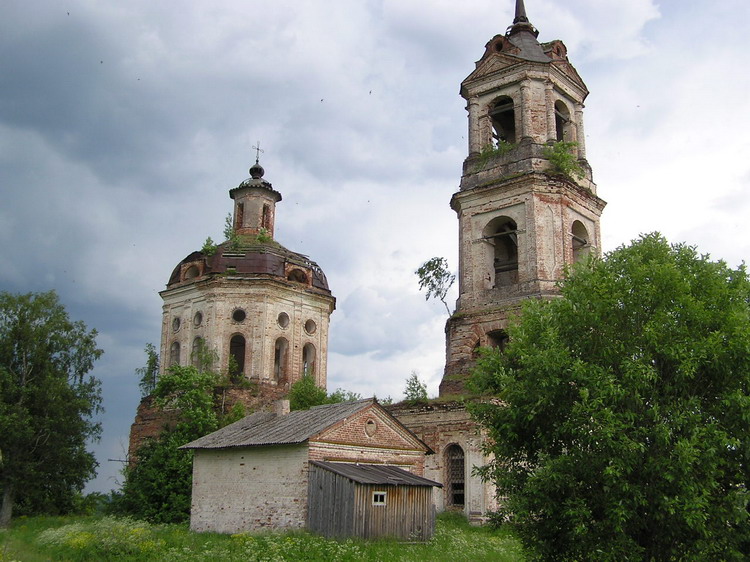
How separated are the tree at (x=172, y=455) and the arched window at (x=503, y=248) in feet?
37.3

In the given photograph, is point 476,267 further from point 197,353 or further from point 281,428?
point 197,353

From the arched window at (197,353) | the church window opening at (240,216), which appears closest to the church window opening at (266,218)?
the church window opening at (240,216)

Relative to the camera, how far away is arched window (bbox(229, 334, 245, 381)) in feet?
100

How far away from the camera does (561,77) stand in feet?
85.4

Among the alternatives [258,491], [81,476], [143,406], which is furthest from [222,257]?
[258,491]

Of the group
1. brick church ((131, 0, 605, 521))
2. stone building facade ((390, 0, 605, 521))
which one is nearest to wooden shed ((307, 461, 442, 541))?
brick church ((131, 0, 605, 521))

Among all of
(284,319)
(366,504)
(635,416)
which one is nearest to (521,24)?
(284,319)

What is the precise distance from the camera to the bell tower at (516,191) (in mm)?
23109

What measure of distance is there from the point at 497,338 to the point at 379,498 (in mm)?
7939

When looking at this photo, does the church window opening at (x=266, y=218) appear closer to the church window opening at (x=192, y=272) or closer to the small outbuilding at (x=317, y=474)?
the church window opening at (x=192, y=272)

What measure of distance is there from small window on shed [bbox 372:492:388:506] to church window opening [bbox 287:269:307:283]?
1744 centimetres

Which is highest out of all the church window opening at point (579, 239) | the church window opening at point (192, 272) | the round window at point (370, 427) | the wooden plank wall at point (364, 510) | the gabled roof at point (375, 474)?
the church window opening at point (192, 272)

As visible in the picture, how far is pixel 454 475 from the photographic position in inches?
865

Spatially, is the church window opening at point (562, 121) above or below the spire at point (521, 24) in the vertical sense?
below
